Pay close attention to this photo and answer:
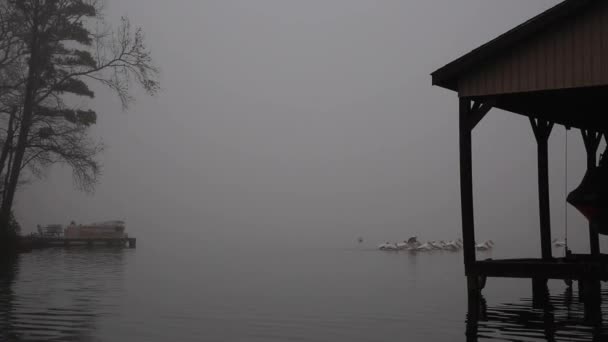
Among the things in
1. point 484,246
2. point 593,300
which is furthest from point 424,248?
→ point 593,300

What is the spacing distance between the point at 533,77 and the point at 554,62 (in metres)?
0.54

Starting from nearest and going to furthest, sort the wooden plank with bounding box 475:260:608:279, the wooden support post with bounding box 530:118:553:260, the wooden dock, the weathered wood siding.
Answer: the wooden plank with bounding box 475:260:608:279 → the weathered wood siding → the wooden support post with bounding box 530:118:553:260 → the wooden dock

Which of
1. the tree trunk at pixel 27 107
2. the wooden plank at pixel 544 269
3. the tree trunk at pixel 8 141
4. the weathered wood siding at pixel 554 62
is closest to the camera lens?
the wooden plank at pixel 544 269

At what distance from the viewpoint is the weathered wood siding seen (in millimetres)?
14484

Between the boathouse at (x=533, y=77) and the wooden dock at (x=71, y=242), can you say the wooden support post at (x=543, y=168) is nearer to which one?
the boathouse at (x=533, y=77)

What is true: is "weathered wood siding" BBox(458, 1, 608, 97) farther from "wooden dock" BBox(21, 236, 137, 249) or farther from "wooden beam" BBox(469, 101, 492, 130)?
"wooden dock" BBox(21, 236, 137, 249)

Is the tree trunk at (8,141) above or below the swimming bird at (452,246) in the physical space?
above

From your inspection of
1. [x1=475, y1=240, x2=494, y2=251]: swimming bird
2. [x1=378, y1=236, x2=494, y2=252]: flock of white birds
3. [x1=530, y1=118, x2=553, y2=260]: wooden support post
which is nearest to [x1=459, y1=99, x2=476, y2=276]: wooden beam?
[x1=530, y1=118, x2=553, y2=260]: wooden support post

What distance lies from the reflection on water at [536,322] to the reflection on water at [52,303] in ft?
25.7

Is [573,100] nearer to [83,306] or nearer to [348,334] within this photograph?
[348,334]

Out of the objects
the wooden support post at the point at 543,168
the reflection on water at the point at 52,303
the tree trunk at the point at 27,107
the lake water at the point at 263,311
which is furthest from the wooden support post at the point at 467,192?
the tree trunk at the point at 27,107

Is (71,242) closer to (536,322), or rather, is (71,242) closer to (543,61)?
(536,322)

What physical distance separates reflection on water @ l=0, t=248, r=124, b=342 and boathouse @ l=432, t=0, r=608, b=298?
349 inches

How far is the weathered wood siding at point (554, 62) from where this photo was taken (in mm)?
14484
